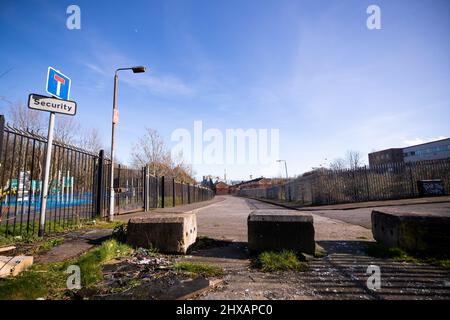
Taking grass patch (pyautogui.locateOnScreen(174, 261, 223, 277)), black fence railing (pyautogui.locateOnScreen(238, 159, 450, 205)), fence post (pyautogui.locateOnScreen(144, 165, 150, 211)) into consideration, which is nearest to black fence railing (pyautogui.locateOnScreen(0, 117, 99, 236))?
grass patch (pyautogui.locateOnScreen(174, 261, 223, 277))

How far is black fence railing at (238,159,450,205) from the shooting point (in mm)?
16438

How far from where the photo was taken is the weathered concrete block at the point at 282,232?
13.1 ft

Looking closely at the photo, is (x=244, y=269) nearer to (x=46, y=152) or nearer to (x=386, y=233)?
(x=386, y=233)

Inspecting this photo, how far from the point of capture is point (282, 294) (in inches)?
100

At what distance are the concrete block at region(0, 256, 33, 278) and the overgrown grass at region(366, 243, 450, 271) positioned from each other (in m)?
5.29

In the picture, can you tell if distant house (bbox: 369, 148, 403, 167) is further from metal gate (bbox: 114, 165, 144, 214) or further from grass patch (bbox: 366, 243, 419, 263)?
grass patch (bbox: 366, 243, 419, 263)

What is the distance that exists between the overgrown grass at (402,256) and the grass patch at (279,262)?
153 centimetres

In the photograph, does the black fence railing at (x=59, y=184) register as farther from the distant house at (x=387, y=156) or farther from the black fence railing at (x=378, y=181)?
the distant house at (x=387, y=156)

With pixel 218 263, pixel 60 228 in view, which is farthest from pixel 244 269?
pixel 60 228

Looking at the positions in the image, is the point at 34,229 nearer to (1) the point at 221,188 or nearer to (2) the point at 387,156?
(2) the point at 387,156

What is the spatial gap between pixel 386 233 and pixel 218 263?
3370 millimetres

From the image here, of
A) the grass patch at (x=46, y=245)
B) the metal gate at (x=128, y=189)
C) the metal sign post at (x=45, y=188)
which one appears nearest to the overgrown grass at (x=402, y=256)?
the grass patch at (x=46, y=245)

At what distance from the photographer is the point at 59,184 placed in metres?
6.05
